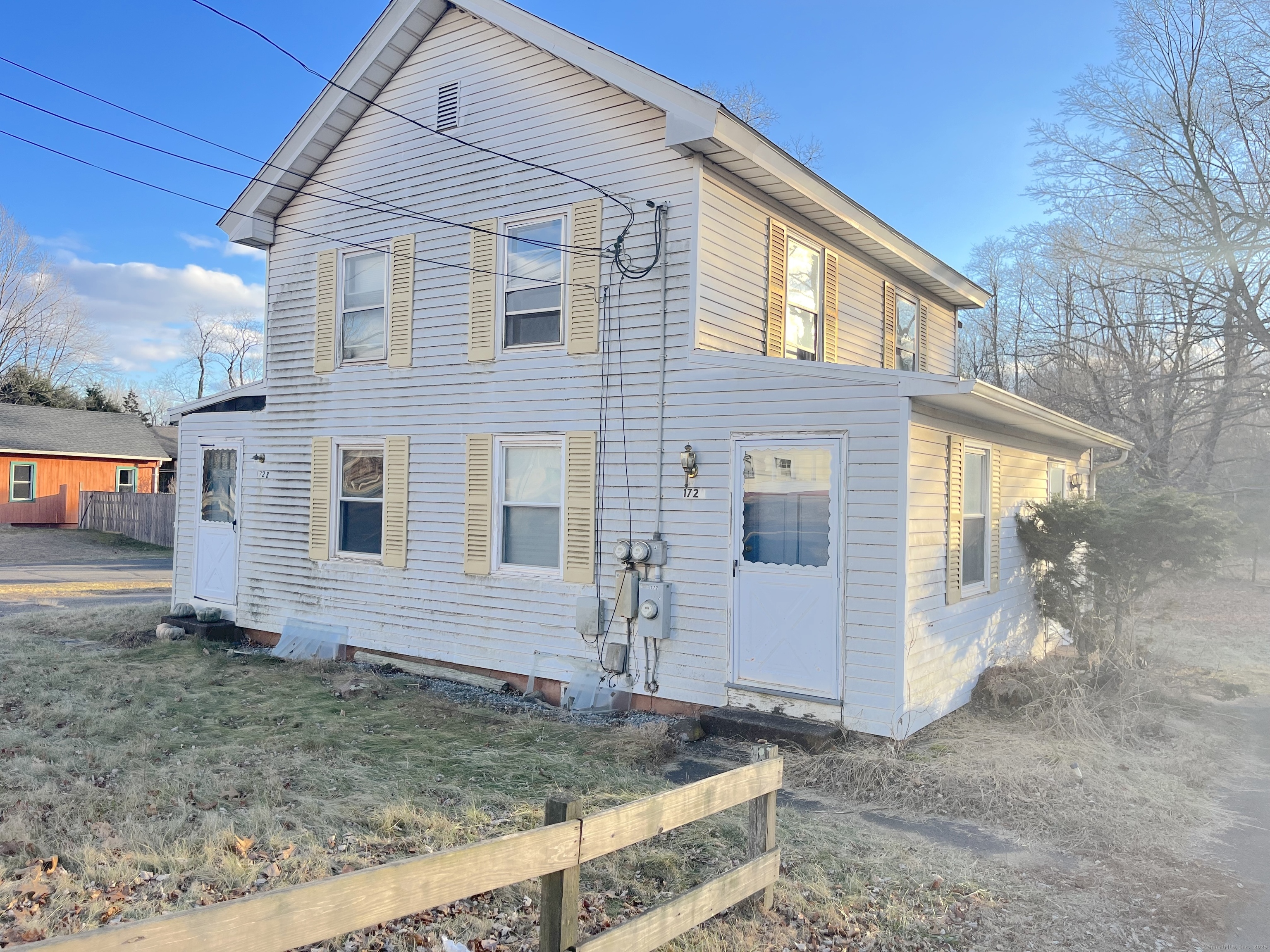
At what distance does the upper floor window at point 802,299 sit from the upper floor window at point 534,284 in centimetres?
261

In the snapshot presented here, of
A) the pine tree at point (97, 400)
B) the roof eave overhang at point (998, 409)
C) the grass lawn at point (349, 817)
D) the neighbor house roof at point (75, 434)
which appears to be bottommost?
the grass lawn at point (349, 817)

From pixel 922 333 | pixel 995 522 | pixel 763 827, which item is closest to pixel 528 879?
pixel 763 827

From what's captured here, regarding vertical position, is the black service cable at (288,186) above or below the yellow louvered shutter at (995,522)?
above

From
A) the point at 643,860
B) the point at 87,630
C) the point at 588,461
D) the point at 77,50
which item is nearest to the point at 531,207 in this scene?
the point at 588,461

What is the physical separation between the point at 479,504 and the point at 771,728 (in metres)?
4.24

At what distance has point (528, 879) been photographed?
2.94 metres

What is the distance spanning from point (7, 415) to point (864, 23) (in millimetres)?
31589

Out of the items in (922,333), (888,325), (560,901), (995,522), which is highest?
(922,333)

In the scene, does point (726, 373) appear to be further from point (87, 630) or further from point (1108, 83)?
point (1108, 83)

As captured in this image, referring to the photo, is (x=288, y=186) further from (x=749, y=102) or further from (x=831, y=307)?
(x=749, y=102)

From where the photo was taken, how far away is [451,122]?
1041 cm

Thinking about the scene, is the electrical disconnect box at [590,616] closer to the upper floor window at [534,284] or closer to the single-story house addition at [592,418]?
the single-story house addition at [592,418]

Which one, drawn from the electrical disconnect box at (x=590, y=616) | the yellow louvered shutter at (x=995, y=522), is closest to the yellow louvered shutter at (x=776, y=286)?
the yellow louvered shutter at (x=995, y=522)

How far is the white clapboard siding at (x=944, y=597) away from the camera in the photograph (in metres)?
7.41
